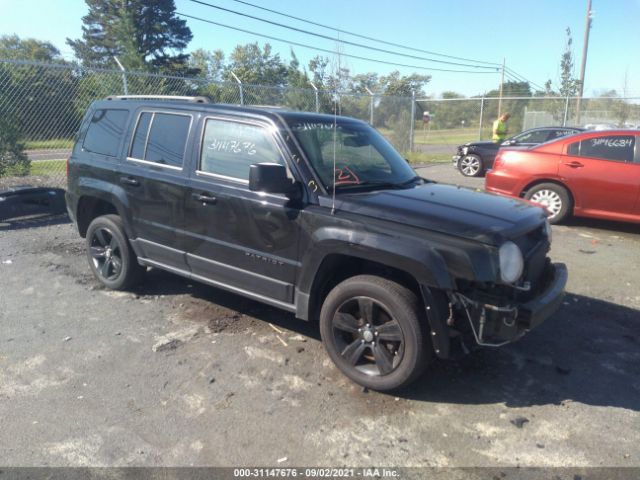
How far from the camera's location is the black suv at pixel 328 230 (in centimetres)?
309

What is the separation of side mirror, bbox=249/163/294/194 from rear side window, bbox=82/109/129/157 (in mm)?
2121

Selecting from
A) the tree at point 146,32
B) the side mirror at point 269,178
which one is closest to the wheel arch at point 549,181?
the side mirror at point 269,178

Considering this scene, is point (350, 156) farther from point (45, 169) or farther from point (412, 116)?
point (412, 116)

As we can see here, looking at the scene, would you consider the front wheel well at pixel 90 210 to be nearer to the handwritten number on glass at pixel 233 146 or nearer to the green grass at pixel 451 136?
the handwritten number on glass at pixel 233 146

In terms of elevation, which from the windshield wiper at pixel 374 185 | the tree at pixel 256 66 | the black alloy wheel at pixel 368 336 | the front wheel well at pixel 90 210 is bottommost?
the black alloy wheel at pixel 368 336

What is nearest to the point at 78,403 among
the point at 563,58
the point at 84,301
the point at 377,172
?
the point at 84,301

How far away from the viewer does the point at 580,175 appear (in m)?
7.80

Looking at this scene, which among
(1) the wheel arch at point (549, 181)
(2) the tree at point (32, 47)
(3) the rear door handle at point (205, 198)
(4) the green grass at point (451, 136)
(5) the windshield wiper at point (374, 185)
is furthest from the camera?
(2) the tree at point (32, 47)

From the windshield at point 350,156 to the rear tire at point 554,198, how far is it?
4.57m

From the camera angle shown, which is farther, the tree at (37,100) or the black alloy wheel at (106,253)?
the tree at (37,100)

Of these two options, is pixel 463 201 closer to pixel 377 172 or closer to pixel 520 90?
pixel 377 172

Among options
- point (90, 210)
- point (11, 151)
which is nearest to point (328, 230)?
point (90, 210)

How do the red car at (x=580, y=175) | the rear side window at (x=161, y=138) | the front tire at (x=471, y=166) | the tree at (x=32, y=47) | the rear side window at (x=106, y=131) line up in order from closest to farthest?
the rear side window at (x=161, y=138) < the rear side window at (x=106, y=131) < the red car at (x=580, y=175) < the front tire at (x=471, y=166) < the tree at (x=32, y=47)

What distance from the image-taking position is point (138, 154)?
4660 mm
